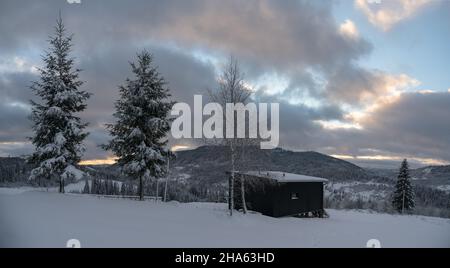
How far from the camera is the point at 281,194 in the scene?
86.2 ft

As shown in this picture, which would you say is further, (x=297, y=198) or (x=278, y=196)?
(x=297, y=198)

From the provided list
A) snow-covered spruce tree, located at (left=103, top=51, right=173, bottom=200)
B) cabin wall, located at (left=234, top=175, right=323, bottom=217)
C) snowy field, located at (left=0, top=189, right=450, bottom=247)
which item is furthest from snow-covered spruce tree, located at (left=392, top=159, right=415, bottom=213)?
snow-covered spruce tree, located at (left=103, top=51, right=173, bottom=200)

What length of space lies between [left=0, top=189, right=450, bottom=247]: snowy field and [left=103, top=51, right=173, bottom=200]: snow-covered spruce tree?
4366mm

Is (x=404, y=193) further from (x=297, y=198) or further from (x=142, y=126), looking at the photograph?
(x=142, y=126)

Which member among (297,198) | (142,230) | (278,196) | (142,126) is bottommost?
(297,198)

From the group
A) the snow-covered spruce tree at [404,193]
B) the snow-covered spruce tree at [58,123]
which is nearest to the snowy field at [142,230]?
the snow-covered spruce tree at [58,123]

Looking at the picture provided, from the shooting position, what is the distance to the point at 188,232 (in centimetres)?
1471

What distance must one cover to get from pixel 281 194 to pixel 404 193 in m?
32.2

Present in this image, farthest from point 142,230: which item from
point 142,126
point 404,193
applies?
point 404,193

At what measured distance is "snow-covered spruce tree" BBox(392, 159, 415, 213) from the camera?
155 ft

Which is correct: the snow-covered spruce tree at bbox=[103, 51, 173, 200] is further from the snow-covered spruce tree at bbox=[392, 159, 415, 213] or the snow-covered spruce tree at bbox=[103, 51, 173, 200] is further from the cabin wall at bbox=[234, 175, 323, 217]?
the snow-covered spruce tree at bbox=[392, 159, 415, 213]
